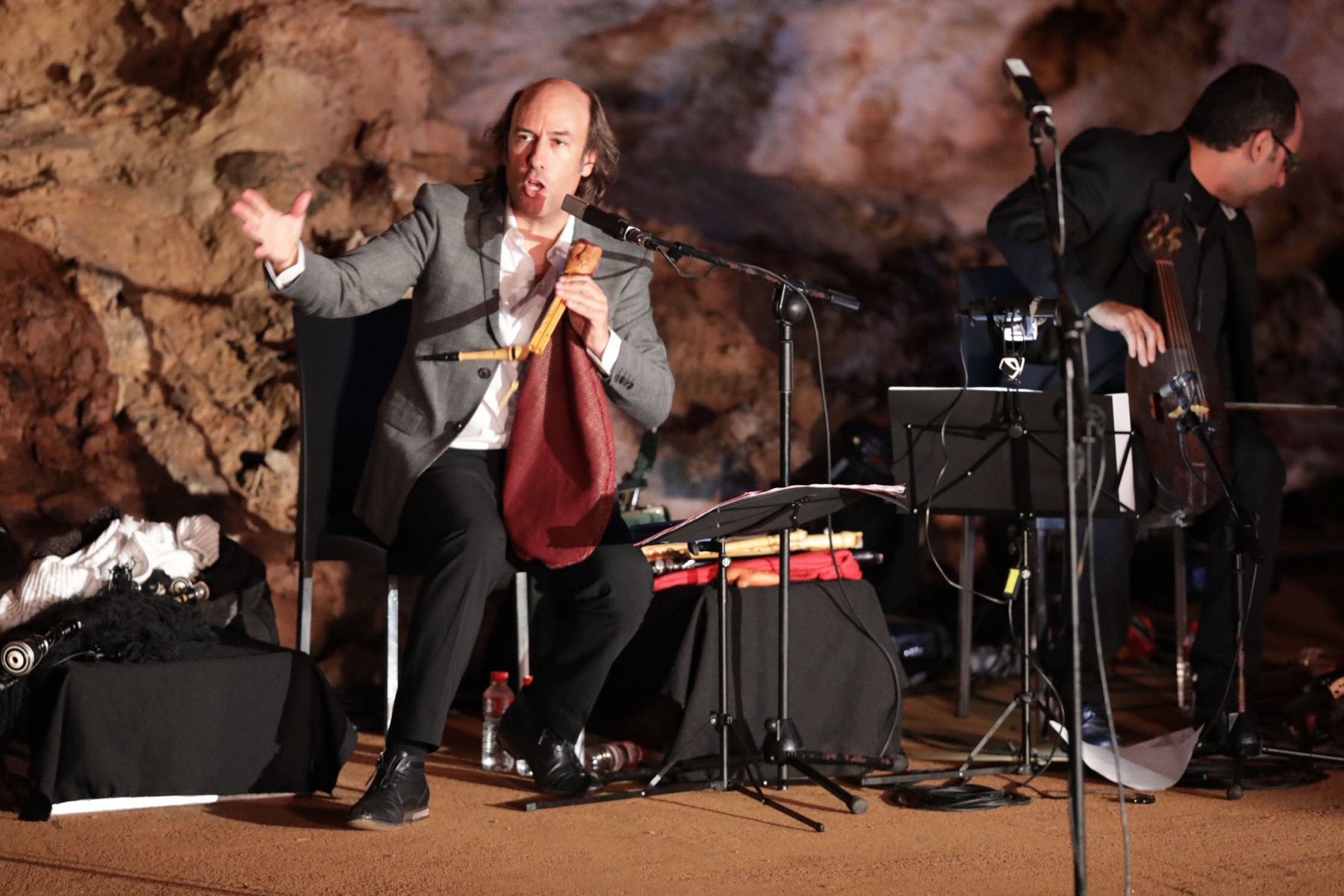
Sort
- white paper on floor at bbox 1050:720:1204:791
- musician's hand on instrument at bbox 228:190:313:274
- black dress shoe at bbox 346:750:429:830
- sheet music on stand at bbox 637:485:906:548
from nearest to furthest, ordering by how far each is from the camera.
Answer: musician's hand on instrument at bbox 228:190:313:274 → black dress shoe at bbox 346:750:429:830 → sheet music on stand at bbox 637:485:906:548 → white paper on floor at bbox 1050:720:1204:791

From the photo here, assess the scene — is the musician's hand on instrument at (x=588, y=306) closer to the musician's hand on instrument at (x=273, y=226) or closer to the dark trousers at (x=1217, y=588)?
the musician's hand on instrument at (x=273, y=226)

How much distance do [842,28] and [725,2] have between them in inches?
A: 21.2

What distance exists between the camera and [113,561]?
319cm

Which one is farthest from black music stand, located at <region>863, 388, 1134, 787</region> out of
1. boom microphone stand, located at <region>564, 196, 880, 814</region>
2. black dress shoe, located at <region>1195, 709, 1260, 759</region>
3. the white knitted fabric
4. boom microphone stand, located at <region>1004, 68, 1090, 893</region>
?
the white knitted fabric

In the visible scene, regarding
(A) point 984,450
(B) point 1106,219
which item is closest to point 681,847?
(A) point 984,450

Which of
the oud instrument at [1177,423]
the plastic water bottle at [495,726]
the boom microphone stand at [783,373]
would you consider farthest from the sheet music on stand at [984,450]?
the plastic water bottle at [495,726]

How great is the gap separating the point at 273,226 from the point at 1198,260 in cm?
246

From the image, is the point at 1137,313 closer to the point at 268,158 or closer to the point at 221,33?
the point at 268,158

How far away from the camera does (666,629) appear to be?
338 cm

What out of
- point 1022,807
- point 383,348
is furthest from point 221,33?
point 1022,807

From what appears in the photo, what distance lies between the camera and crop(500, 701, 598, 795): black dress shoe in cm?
306

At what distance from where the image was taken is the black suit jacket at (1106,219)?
11.8 ft

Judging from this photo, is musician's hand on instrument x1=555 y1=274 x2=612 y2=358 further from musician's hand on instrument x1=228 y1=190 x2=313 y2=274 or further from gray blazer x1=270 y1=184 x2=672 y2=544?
musician's hand on instrument x1=228 y1=190 x2=313 y2=274

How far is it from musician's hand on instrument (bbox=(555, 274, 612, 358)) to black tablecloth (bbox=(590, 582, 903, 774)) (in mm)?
698
